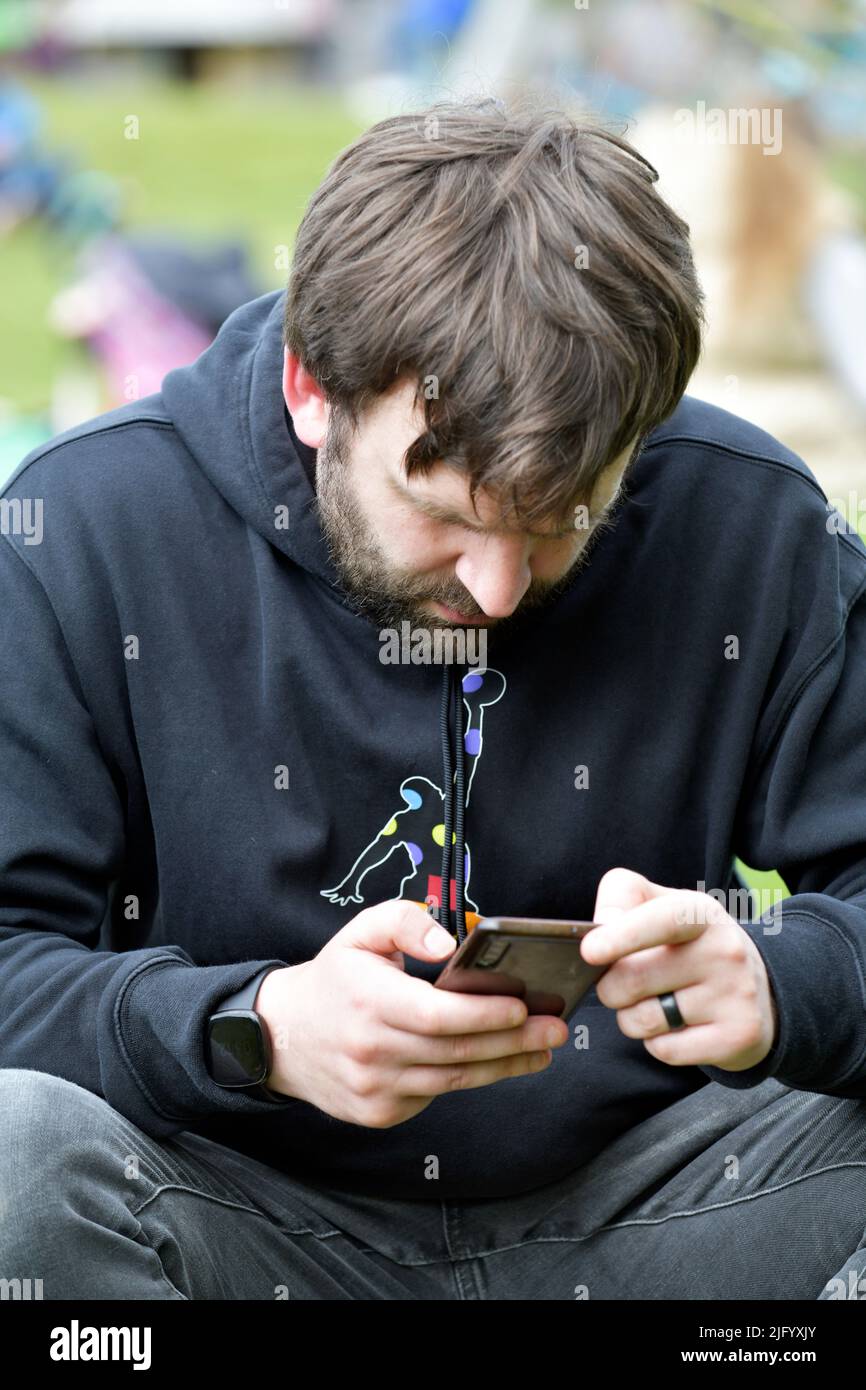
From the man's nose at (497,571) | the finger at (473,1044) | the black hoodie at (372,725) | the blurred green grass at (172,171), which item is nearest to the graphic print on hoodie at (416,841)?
the black hoodie at (372,725)

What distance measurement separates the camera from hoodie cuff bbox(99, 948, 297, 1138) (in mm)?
1597

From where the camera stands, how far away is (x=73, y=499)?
1.85 m

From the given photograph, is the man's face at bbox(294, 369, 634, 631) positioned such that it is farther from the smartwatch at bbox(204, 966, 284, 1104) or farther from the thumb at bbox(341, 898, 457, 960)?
the smartwatch at bbox(204, 966, 284, 1104)

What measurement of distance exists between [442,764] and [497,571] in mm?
296

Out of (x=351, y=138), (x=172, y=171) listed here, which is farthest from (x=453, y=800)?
(x=172, y=171)

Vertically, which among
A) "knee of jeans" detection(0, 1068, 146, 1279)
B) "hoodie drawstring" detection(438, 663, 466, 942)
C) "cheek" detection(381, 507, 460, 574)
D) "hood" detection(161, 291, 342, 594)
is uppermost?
"hood" detection(161, 291, 342, 594)

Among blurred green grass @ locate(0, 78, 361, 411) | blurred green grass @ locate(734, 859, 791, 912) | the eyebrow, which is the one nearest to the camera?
the eyebrow

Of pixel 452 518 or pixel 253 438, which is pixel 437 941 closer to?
pixel 452 518

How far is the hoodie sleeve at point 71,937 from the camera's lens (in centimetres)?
162

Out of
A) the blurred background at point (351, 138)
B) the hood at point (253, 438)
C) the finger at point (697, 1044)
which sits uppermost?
the blurred background at point (351, 138)

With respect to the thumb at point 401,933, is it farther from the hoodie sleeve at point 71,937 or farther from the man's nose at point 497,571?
the man's nose at point 497,571

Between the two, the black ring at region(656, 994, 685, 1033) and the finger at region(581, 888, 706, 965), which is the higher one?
the finger at region(581, 888, 706, 965)

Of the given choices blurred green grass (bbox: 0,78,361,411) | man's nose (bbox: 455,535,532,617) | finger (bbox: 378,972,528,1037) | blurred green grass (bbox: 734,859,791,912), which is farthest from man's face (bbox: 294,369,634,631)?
blurred green grass (bbox: 0,78,361,411)

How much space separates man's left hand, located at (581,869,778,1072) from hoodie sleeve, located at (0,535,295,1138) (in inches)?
13.4
